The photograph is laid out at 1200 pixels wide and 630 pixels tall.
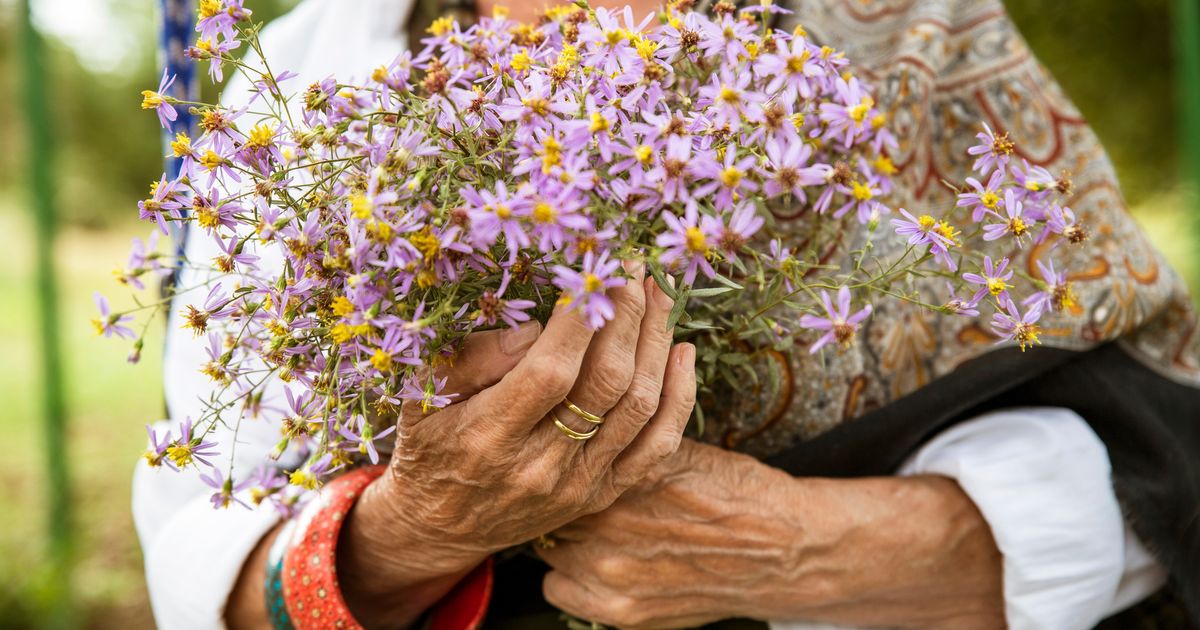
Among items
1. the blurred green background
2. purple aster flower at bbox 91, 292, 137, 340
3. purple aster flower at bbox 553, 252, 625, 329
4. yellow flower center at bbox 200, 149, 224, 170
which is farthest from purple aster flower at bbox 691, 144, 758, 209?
the blurred green background

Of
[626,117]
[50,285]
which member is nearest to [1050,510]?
[626,117]

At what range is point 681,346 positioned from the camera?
94 cm

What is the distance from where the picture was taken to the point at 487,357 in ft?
2.93

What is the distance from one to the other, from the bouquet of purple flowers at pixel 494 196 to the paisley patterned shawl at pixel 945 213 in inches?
18.0

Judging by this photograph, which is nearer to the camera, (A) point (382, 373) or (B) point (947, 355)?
(A) point (382, 373)

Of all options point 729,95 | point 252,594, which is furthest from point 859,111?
point 252,594

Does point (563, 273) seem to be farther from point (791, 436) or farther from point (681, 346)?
point (791, 436)

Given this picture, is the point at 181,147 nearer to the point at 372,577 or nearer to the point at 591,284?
the point at 591,284

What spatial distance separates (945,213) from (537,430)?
74 cm

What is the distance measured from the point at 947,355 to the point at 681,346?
649mm

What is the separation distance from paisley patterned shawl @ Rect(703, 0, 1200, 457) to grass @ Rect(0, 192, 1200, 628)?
118 inches

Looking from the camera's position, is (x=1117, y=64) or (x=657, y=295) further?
(x=1117, y=64)

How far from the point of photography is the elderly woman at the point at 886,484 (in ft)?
3.96

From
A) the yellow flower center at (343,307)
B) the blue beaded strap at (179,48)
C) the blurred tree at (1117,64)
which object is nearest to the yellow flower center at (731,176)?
the yellow flower center at (343,307)
